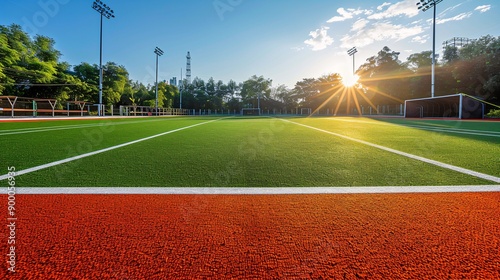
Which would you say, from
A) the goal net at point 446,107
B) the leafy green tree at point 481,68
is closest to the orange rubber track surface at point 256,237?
the goal net at point 446,107

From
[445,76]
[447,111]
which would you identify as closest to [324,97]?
[445,76]

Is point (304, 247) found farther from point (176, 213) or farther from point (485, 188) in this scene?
point (485, 188)

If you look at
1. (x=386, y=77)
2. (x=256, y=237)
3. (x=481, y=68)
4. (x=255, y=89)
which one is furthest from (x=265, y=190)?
(x=255, y=89)

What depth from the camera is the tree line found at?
3092 centimetres

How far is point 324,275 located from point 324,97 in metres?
75.2

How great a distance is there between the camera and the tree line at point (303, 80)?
30.9 m

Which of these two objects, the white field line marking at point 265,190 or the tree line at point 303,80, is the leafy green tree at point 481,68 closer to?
the tree line at point 303,80

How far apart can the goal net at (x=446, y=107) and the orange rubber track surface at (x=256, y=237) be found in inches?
945

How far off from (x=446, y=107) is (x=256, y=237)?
33237 millimetres

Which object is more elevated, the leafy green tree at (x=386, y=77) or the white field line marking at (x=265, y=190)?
the leafy green tree at (x=386, y=77)

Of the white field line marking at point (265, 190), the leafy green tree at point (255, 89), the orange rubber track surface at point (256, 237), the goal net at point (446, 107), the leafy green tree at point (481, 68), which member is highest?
the leafy green tree at point (255, 89)

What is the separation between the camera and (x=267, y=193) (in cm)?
231

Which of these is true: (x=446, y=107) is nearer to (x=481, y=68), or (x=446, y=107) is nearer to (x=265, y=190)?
(x=481, y=68)

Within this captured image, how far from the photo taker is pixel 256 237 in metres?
1.52
